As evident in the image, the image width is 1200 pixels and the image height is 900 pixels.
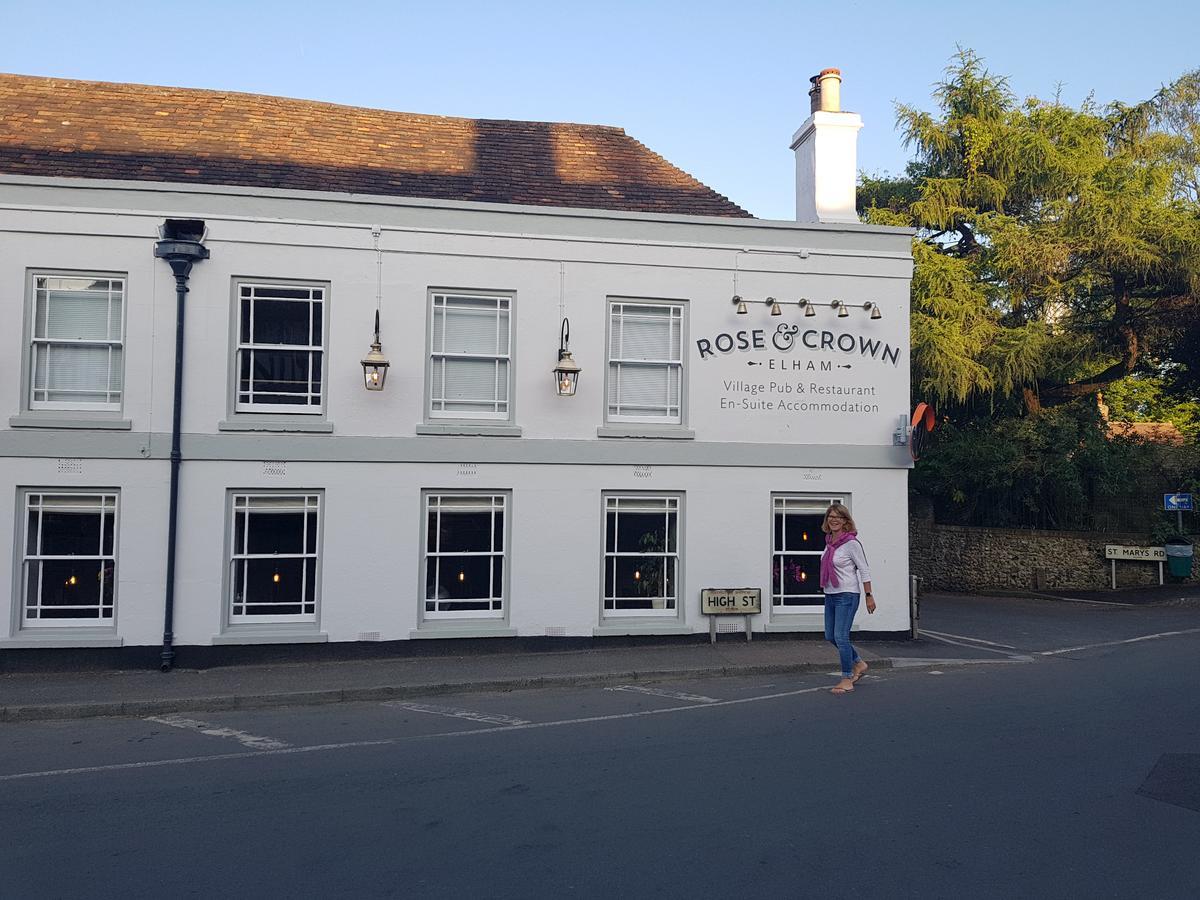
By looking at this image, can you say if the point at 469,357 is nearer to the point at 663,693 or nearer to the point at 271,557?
the point at 271,557

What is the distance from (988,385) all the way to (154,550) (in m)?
18.5

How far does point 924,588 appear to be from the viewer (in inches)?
1013

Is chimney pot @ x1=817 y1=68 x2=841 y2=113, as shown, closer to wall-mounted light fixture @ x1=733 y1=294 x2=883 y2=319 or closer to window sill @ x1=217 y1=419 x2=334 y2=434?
wall-mounted light fixture @ x1=733 y1=294 x2=883 y2=319

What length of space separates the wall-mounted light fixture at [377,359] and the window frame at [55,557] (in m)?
3.36

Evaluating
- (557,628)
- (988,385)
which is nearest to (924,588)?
(988,385)

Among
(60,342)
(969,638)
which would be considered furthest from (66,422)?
(969,638)

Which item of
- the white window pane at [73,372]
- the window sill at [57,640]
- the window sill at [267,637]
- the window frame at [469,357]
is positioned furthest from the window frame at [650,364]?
the window sill at [57,640]

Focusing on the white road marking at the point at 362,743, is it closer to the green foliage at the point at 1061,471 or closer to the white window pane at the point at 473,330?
the white window pane at the point at 473,330

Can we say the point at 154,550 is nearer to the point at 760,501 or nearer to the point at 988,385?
the point at 760,501

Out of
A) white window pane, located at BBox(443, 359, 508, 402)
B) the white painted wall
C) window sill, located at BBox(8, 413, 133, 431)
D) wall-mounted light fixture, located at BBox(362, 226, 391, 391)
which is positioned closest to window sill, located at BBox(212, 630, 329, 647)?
the white painted wall

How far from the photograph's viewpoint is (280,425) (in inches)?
513

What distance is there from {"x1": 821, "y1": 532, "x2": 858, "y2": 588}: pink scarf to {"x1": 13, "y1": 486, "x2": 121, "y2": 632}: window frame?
8466 millimetres

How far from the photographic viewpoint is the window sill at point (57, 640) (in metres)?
12.3

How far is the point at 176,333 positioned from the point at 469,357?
3.63 m
